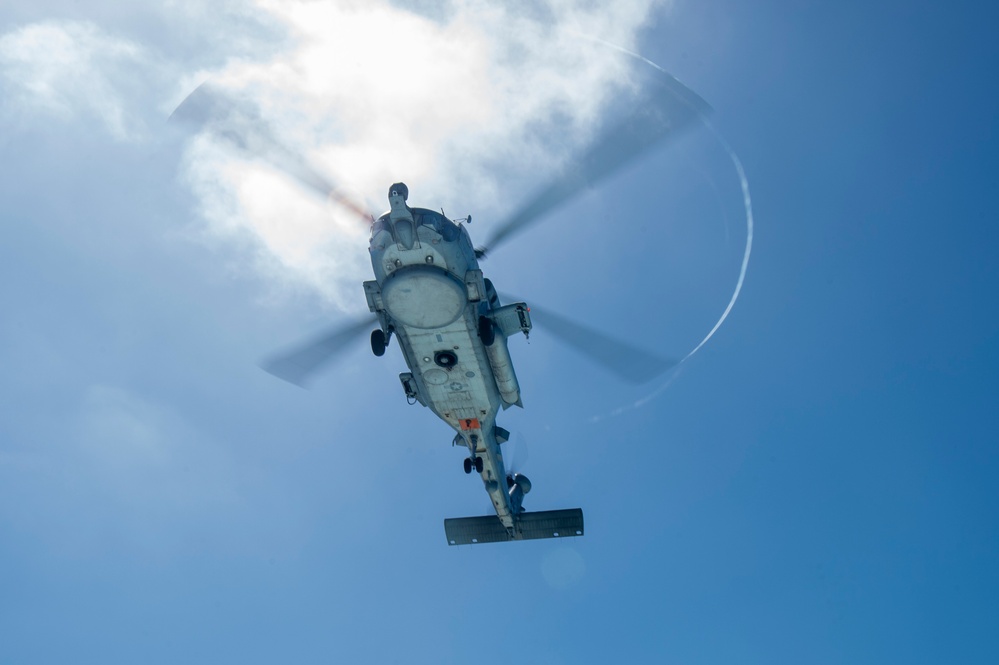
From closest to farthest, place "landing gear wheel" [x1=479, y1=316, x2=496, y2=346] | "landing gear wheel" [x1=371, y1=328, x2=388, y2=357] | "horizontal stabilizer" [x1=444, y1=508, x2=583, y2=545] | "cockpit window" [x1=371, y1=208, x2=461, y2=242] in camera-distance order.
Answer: "cockpit window" [x1=371, y1=208, x2=461, y2=242] → "landing gear wheel" [x1=371, y1=328, x2=388, y2=357] → "landing gear wheel" [x1=479, y1=316, x2=496, y2=346] → "horizontal stabilizer" [x1=444, y1=508, x2=583, y2=545]

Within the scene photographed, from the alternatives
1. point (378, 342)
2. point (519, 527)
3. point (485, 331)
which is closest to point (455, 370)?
point (485, 331)

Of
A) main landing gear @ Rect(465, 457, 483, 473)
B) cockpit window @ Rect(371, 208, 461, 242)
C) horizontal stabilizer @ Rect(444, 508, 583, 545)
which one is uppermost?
cockpit window @ Rect(371, 208, 461, 242)

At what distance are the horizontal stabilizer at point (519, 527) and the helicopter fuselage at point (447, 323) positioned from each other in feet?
9.94

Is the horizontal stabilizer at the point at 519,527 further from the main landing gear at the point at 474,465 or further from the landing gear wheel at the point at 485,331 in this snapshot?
the landing gear wheel at the point at 485,331

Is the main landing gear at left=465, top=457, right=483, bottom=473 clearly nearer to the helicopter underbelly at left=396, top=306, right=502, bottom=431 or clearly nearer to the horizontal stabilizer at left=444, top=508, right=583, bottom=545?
the helicopter underbelly at left=396, top=306, right=502, bottom=431

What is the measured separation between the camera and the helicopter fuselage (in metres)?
29.7

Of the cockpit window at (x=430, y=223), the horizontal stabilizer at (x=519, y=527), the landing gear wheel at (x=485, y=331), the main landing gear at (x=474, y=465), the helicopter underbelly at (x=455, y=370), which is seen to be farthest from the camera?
the horizontal stabilizer at (x=519, y=527)

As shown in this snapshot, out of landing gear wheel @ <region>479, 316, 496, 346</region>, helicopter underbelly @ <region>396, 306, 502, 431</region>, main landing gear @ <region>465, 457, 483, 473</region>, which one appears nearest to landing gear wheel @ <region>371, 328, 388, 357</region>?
helicopter underbelly @ <region>396, 306, 502, 431</region>

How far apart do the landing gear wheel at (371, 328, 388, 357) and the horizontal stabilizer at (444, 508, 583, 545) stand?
547 inches

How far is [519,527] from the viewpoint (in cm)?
4062

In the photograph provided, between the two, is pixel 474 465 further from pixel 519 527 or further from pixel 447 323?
pixel 447 323

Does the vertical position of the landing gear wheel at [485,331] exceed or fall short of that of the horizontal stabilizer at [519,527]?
it exceeds it

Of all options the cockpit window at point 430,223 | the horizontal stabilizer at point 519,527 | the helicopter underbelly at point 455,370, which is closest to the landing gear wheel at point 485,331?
the helicopter underbelly at point 455,370

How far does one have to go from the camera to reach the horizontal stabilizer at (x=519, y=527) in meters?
39.9
